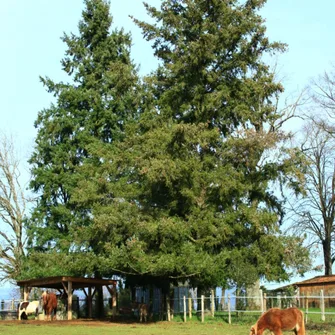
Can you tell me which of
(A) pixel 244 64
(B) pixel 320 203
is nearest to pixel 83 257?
(A) pixel 244 64

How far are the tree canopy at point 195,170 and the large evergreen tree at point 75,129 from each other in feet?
5.66

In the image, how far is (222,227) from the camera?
27812 millimetres

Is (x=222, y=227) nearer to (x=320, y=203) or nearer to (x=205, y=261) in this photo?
(x=205, y=261)

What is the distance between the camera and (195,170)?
28328 mm

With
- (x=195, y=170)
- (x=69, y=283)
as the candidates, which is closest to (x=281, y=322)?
(x=195, y=170)

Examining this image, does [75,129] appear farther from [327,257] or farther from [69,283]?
[327,257]

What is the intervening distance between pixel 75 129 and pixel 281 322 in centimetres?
2512

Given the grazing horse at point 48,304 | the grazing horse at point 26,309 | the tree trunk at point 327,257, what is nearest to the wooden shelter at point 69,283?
the grazing horse at point 48,304

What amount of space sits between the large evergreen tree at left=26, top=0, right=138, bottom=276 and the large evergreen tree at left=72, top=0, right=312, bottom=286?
5382 mm

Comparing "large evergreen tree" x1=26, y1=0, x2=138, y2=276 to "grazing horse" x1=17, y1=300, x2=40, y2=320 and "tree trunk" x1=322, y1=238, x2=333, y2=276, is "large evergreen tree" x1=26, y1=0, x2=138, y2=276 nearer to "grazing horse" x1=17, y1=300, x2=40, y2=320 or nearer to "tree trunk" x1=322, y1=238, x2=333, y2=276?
"grazing horse" x1=17, y1=300, x2=40, y2=320

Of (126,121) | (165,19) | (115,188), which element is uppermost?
(165,19)

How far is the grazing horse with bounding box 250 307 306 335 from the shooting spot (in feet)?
53.8

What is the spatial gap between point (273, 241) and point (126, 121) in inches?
568

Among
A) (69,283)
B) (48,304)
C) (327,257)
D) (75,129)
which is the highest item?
(75,129)
